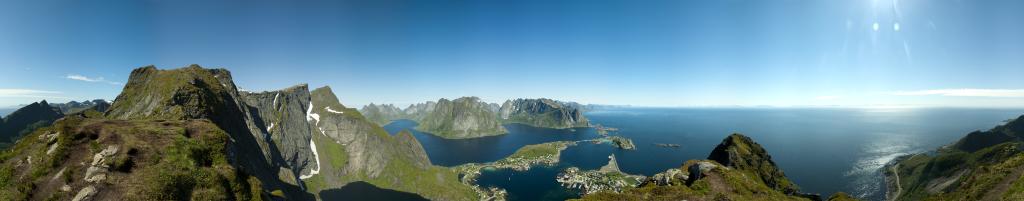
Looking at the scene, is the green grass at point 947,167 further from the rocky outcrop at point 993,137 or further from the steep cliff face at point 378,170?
the steep cliff face at point 378,170

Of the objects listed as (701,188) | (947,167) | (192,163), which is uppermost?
(192,163)

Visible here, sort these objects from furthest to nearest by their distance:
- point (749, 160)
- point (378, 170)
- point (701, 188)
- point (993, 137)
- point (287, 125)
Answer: point (378, 170) → point (287, 125) → point (993, 137) → point (749, 160) → point (701, 188)

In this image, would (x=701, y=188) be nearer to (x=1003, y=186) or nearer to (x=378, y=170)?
(x=1003, y=186)

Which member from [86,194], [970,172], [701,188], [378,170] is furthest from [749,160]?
[378,170]

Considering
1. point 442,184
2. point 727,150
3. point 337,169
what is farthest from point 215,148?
point 337,169

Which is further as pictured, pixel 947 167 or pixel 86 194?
pixel 947 167

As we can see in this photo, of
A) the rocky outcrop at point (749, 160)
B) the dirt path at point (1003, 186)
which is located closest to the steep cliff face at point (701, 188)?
A: the rocky outcrop at point (749, 160)
